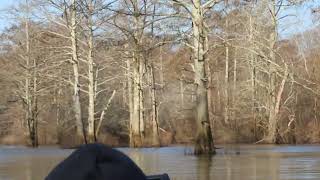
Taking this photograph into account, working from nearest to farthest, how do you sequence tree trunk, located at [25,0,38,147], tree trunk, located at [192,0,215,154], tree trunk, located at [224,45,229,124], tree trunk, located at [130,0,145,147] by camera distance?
tree trunk, located at [192,0,215,154] < tree trunk, located at [130,0,145,147] < tree trunk, located at [25,0,38,147] < tree trunk, located at [224,45,229,124]

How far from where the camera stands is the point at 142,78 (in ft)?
118

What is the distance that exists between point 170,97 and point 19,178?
4602cm

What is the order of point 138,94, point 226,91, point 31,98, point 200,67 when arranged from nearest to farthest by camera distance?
point 200,67, point 138,94, point 31,98, point 226,91

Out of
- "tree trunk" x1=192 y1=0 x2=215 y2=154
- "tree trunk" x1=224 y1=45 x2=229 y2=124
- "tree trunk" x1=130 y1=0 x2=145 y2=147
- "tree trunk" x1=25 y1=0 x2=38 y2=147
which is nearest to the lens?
"tree trunk" x1=192 y1=0 x2=215 y2=154

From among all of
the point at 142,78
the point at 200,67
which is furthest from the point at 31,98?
the point at 200,67

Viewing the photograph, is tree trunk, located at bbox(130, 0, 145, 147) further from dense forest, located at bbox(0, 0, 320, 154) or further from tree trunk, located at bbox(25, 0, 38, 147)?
tree trunk, located at bbox(25, 0, 38, 147)

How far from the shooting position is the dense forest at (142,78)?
32312 millimetres

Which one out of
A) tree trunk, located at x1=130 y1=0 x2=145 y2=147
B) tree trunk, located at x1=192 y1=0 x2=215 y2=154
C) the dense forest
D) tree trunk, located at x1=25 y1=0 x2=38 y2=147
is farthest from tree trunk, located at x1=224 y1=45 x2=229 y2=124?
tree trunk, located at x1=192 y1=0 x2=215 y2=154

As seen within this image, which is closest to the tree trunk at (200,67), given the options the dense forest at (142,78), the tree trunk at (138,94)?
the dense forest at (142,78)

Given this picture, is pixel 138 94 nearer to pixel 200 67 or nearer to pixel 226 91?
pixel 200 67

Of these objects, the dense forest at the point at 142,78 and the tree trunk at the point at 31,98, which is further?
the tree trunk at the point at 31,98

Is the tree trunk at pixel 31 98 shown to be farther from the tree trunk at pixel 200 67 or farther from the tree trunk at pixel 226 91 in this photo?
the tree trunk at pixel 200 67

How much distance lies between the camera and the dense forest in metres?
32.3

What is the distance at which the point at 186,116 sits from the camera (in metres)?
47.7
